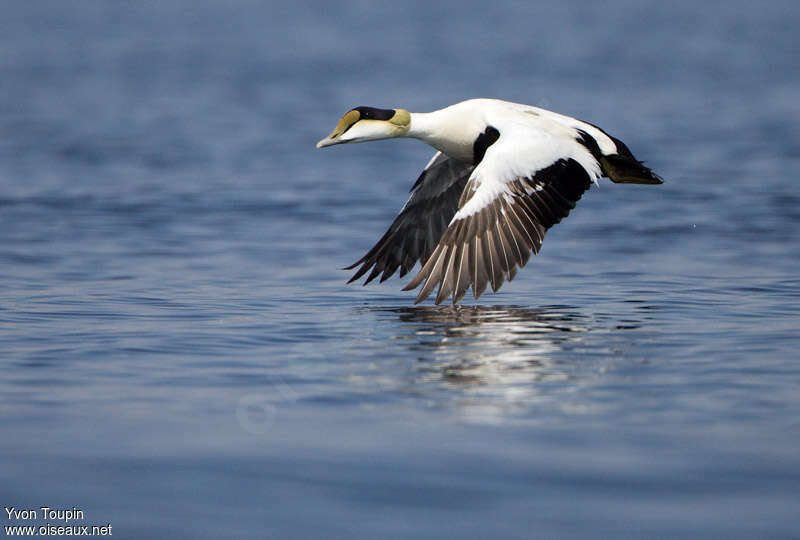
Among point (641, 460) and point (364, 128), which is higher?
point (364, 128)

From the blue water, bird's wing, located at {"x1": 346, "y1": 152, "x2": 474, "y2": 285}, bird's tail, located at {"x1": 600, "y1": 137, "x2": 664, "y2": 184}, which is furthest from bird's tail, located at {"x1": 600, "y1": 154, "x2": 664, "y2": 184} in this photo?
bird's wing, located at {"x1": 346, "y1": 152, "x2": 474, "y2": 285}

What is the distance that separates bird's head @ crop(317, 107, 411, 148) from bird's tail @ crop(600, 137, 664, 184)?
141 cm

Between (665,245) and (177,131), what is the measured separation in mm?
12178

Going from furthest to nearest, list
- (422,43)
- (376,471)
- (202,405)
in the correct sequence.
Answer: (422,43), (202,405), (376,471)

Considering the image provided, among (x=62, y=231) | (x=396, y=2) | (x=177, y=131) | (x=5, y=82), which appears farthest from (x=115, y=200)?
(x=396, y=2)

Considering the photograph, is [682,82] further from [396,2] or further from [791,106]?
[396,2]

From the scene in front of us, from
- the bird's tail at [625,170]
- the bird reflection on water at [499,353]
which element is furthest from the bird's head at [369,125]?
the bird's tail at [625,170]

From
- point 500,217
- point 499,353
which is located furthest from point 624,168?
point 499,353

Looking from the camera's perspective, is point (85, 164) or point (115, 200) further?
point (85, 164)

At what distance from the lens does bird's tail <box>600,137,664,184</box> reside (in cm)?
950

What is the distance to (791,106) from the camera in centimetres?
2572

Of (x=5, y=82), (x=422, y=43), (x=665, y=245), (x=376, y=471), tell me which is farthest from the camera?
(x=422, y=43)

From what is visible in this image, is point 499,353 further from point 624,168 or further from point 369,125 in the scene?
point 624,168

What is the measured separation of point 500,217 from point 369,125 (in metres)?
1.57
